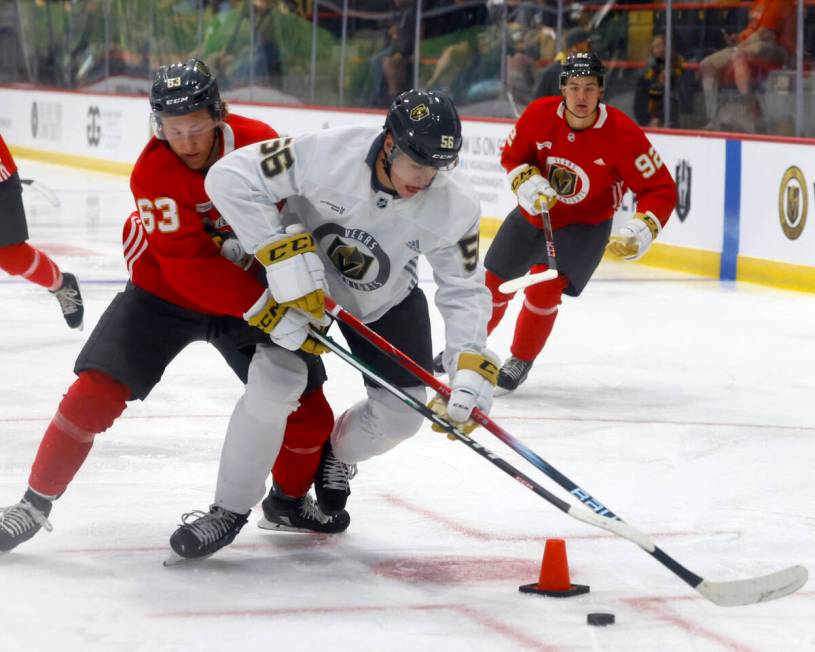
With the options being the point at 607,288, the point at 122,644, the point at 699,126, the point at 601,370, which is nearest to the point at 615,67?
the point at 699,126

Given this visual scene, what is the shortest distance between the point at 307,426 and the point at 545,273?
178 cm

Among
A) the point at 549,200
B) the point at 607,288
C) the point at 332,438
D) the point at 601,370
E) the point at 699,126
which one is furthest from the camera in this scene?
the point at 699,126

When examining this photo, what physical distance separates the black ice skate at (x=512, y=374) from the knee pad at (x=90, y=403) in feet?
6.62

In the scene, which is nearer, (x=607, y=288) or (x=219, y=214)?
(x=219, y=214)

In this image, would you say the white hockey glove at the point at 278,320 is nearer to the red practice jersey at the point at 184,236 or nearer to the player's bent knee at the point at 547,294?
the red practice jersey at the point at 184,236

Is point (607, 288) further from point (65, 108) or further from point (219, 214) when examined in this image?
point (65, 108)

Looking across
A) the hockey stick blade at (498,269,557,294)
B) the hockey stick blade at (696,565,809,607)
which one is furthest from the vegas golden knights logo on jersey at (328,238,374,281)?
the hockey stick blade at (498,269,557,294)

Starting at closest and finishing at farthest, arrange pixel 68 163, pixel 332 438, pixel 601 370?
pixel 332 438 < pixel 601 370 < pixel 68 163

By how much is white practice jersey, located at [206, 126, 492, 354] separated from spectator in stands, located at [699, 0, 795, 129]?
524 centimetres

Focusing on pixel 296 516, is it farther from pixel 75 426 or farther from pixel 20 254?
pixel 20 254

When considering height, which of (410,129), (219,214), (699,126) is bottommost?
(699,126)

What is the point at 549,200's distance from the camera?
4.77 metres

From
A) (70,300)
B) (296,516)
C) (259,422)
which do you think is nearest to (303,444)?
(296,516)

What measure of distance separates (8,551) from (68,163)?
1201 centimetres
